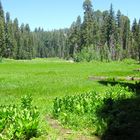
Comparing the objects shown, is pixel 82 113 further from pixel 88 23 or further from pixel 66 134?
pixel 88 23

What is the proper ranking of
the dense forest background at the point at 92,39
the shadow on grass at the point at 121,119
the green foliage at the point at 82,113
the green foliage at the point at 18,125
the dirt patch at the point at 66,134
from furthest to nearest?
the dense forest background at the point at 92,39 < the green foliage at the point at 82,113 < the shadow on grass at the point at 121,119 < the dirt patch at the point at 66,134 < the green foliage at the point at 18,125

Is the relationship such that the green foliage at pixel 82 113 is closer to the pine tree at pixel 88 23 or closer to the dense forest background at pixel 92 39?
the dense forest background at pixel 92 39

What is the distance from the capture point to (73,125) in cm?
1341

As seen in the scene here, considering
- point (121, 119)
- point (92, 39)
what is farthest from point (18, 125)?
point (92, 39)

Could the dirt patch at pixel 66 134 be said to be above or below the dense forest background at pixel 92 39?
below

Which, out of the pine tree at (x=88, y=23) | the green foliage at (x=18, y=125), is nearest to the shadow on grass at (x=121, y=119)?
the green foliage at (x=18, y=125)

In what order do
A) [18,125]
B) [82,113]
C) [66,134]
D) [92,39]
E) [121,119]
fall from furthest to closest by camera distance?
[92,39] < [82,113] < [121,119] < [66,134] < [18,125]

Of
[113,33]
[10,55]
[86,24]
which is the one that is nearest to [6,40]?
[10,55]

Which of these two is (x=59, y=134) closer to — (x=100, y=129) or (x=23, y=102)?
(x=100, y=129)

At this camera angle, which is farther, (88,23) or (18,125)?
(88,23)

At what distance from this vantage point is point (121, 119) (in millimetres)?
13789

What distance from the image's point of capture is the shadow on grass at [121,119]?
1211cm

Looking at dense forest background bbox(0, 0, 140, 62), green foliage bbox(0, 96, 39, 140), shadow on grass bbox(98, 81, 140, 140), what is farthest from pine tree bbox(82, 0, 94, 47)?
green foliage bbox(0, 96, 39, 140)

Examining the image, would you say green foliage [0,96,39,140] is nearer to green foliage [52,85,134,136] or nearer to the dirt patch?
the dirt patch
